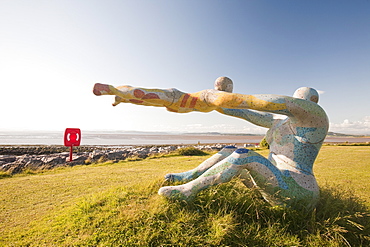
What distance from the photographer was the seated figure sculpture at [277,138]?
1953 millimetres

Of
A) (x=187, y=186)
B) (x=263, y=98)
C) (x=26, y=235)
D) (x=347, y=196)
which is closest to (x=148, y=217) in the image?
(x=187, y=186)

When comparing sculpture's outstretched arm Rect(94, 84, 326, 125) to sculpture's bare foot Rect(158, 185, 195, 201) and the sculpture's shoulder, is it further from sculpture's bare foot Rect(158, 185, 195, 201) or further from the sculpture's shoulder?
sculpture's bare foot Rect(158, 185, 195, 201)

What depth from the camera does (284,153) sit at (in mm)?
2418

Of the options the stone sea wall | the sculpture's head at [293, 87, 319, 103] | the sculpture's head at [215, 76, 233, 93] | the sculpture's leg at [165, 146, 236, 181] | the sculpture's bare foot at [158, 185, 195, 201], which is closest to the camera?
the sculpture's head at [215, 76, 233, 93]

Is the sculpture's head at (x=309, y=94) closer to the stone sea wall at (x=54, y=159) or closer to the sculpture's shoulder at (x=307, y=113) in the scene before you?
the sculpture's shoulder at (x=307, y=113)

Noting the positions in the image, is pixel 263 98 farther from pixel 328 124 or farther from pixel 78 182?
pixel 78 182

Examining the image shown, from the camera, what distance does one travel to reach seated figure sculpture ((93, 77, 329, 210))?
6.41 ft

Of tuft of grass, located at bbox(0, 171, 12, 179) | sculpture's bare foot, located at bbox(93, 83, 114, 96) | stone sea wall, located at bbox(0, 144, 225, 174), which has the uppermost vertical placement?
sculpture's bare foot, located at bbox(93, 83, 114, 96)

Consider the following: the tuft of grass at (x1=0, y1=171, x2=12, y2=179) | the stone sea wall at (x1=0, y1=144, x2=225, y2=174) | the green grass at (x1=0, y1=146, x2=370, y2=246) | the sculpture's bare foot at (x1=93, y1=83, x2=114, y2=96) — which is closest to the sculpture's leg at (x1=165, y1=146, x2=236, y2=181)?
the green grass at (x1=0, y1=146, x2=370, y2=246)

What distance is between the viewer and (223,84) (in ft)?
6.82

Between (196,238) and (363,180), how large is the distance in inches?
217

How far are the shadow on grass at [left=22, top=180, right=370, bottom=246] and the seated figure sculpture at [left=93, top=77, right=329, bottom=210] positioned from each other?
194 millimetres

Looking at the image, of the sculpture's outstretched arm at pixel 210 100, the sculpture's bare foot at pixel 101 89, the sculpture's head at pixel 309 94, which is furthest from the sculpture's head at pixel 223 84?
the sculpture's bare foot at pixel 101 89

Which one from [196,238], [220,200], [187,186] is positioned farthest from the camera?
[220,200]
